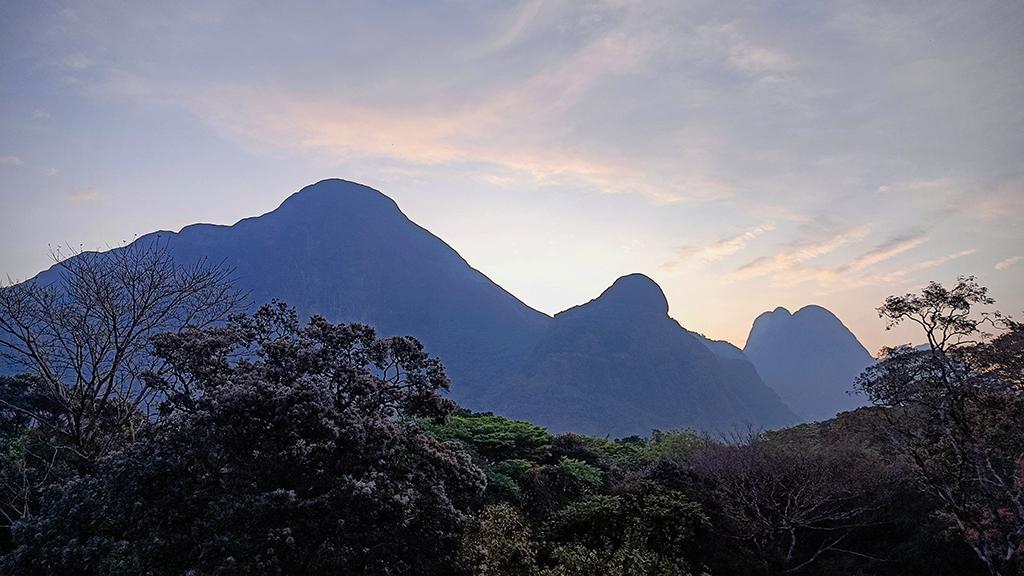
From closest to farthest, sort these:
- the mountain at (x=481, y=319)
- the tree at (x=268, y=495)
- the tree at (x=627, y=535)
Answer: the tree at (x=268, y=495), the tree at (x=627, y=535), the mountain at (x=481, y=319)

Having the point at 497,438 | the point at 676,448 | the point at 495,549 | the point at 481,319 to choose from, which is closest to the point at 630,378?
the point at 481,319

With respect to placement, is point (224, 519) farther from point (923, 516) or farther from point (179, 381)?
point (923, 516)

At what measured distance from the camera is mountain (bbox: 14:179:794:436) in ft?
464

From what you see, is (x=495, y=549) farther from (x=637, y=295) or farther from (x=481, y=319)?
(x=637, y=295)

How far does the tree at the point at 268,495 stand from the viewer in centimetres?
699

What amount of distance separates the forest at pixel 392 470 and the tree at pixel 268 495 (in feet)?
0.10

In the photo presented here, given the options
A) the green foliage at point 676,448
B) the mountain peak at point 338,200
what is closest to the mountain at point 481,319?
the mountain peak at point 338,200

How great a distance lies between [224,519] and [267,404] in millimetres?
1529

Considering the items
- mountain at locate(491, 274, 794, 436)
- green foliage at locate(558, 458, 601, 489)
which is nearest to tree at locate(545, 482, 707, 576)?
green foliage at locate(558, 458, 601, 489)

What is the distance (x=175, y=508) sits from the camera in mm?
7438

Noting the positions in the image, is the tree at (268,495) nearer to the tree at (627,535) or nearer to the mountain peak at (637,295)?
the tree at (627,535)

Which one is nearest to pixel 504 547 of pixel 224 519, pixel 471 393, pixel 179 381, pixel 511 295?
pixel 224 519

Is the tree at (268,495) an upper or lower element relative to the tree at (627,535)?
upper

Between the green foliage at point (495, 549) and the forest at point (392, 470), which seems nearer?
the forest at point (392, 470)
